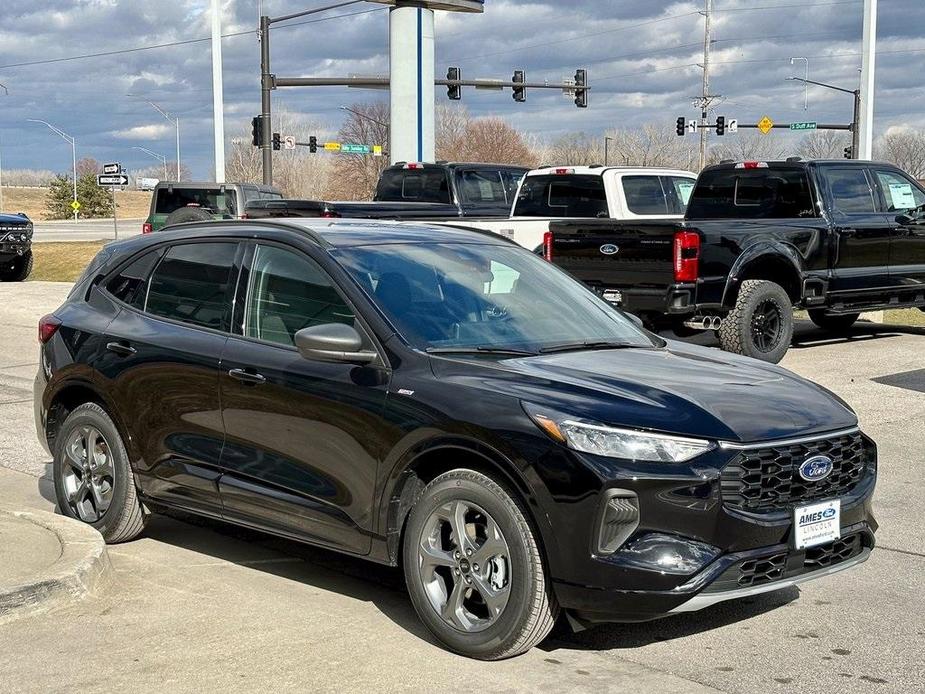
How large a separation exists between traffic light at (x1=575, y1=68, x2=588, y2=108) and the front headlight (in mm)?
49359

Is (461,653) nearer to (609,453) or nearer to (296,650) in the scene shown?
(296,650)

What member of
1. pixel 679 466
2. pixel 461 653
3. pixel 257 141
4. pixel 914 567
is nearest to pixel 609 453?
pixel 679 466

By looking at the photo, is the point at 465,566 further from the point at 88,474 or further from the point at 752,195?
the point at 752,195

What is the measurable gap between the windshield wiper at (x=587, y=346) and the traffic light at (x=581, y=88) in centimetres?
4807

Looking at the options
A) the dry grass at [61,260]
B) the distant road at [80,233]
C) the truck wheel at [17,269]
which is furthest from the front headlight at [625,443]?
the distant road at [80,233]

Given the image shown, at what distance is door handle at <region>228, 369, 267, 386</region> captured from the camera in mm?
5719

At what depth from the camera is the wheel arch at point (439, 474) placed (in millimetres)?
4668

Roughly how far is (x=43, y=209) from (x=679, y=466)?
126m

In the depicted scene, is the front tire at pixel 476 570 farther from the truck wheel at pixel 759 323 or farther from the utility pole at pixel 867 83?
the utility pole at pixel 867 83

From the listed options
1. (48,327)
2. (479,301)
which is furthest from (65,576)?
(479,301)

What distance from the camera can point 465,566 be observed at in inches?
192

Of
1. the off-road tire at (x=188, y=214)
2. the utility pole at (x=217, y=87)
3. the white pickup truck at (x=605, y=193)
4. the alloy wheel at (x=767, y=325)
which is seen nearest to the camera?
the alloy wheel at (x=767, y=325)

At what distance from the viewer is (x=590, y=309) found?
246 inches

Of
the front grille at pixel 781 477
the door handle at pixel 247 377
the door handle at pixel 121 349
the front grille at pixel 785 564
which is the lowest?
the front grille at pixel 785 564
